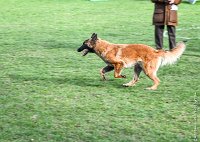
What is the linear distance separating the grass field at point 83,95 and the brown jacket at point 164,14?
78 cm

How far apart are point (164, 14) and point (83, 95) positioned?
3.01m

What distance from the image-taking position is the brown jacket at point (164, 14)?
9180 millimetres

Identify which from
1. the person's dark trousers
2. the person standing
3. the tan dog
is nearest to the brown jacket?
the person standing

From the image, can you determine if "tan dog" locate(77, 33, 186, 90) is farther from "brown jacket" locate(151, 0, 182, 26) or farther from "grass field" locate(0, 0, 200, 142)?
"brown jacket" locate(151, 0, 182, 26)

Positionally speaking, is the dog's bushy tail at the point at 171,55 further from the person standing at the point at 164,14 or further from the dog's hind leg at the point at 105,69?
the person standing at the point at 164,14

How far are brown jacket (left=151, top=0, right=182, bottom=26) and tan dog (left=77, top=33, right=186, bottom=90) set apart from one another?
203 cm

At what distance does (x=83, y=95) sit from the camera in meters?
6.87

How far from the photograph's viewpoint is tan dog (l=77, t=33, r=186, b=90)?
7.06 m

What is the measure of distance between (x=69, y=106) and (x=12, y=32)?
6.95m

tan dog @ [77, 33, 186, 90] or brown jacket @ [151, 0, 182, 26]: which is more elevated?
brown jacket @ [151, 0, 182, 26]

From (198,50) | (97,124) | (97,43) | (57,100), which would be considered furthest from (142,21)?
(97,124)

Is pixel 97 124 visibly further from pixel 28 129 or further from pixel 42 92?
pixel 42 92

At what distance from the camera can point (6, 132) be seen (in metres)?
5.36

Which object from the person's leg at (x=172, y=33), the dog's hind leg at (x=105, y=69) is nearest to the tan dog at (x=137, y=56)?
the dog's hind leg at (x=105, y=69)
